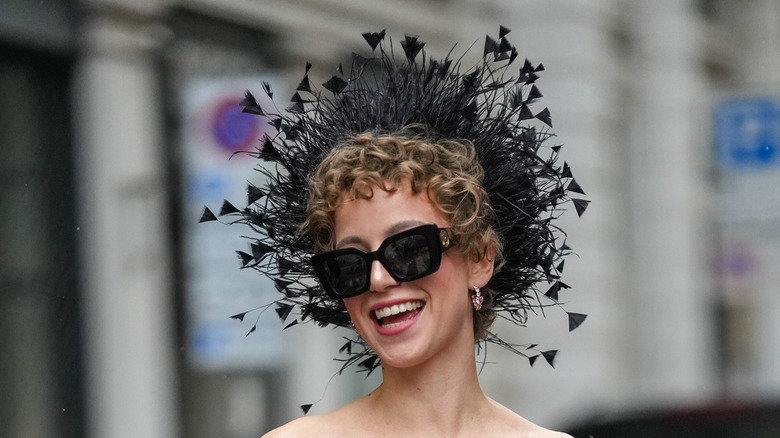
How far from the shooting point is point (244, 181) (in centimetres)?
721

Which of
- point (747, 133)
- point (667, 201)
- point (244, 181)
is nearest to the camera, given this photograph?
point (244, 181)

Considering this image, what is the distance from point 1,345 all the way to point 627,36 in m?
8.94

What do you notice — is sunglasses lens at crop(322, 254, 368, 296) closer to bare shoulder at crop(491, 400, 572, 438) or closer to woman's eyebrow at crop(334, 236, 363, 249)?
woman's eyebrow at crop(334, 236, 363, 249)

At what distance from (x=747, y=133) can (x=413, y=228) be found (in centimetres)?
1042

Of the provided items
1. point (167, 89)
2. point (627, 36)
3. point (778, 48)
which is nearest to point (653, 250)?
point (627, 36)

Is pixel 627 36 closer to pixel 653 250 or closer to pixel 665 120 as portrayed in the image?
pixel 665 120

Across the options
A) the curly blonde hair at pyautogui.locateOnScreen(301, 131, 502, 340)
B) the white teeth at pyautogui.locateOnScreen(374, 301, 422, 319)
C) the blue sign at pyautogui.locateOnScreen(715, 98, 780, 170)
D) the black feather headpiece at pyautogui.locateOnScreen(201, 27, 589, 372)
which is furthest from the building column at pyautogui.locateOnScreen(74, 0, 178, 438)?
the blue sign at pyautogui.locateOnScreen(715, 98, 780, 170)

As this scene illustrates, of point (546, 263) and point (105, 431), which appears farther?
point (105, 431)

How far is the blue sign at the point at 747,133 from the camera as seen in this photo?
11664 millimetres

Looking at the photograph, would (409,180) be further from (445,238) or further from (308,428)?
(308,428)

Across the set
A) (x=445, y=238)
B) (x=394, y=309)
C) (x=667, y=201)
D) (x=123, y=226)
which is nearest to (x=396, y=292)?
(x=394, y=309)

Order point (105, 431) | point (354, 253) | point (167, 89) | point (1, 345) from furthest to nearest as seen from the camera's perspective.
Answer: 1. point (167, 89)
2. point (105, 431)
3. point (1, 345)
4. point (354, 253)

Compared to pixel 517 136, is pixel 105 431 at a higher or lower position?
lower

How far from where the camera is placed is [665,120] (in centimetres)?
1431
